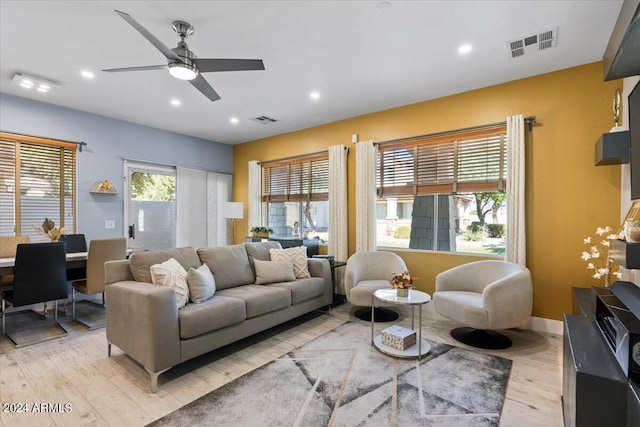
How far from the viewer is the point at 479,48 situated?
2.91 meters

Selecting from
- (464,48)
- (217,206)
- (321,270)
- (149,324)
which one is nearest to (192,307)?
(149,324)

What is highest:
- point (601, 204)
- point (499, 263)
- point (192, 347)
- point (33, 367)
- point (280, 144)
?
point (280, 144)

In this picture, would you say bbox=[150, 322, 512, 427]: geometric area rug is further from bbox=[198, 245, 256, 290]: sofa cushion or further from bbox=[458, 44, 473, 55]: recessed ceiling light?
bbox=[458, 44, 473, 55]: recessed ceiling light

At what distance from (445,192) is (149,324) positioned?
3575 millimetres

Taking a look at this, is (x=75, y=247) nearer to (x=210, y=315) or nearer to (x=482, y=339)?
(x=210, y=315)

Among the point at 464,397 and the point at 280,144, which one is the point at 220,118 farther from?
the point at 464,397

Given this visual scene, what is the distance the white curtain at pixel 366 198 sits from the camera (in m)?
4.59

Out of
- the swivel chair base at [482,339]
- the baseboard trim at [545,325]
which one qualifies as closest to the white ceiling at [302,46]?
the baseboard trim at [545,325]

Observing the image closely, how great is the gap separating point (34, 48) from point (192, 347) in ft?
10.3

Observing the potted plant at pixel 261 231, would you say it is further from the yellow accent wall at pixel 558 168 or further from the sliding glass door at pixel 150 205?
the yellow accent wall at pixel 558 168

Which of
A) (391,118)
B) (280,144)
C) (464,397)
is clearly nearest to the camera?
(464,397)

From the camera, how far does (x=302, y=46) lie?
2.89m

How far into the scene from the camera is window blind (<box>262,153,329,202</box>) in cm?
542

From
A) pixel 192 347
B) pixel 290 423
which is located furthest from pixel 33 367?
pixel 290 423
